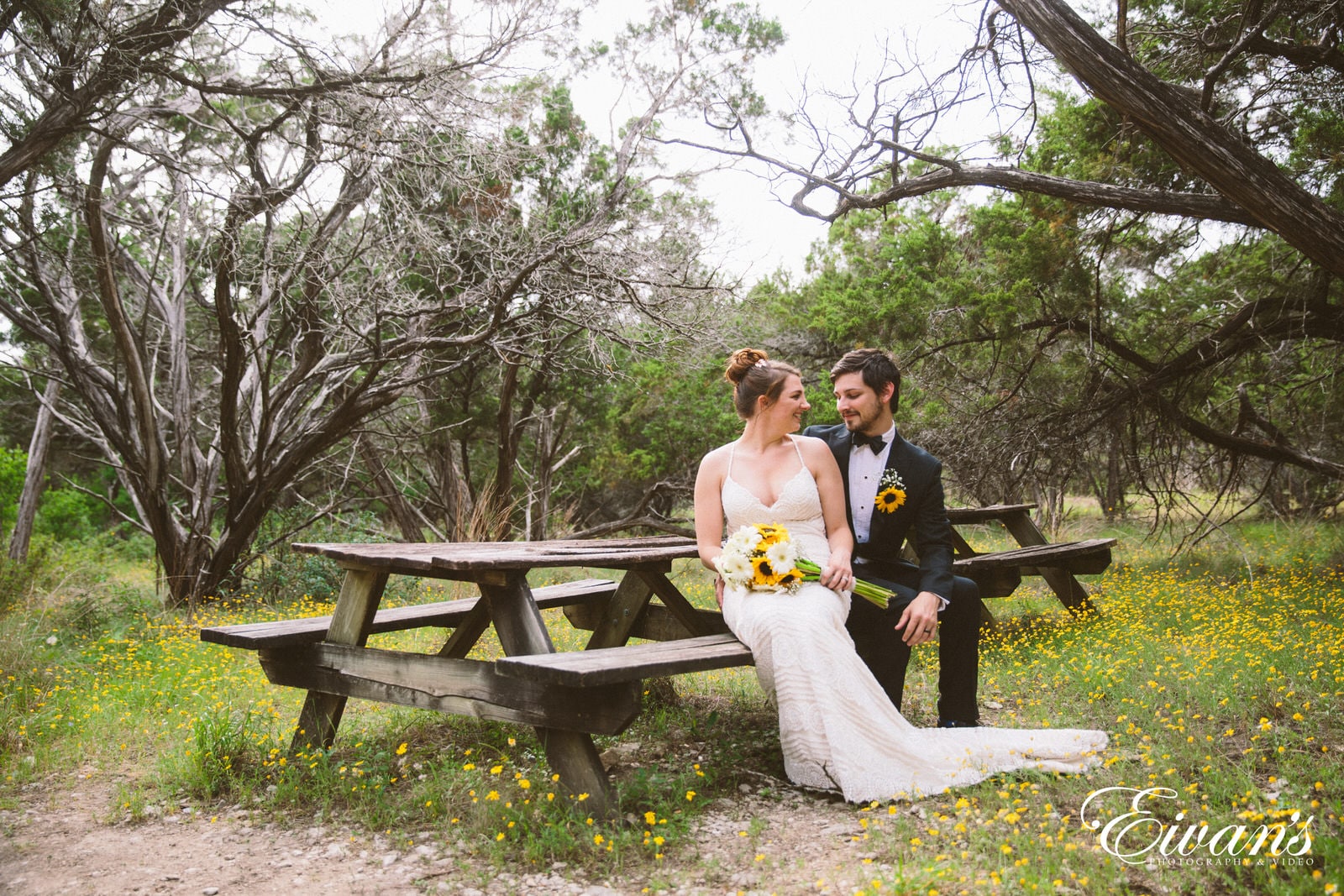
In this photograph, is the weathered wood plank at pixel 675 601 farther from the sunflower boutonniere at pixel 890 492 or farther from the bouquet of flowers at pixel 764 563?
the sunflower boutonniere at pixel 890 492

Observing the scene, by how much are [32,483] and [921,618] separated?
13825 mm

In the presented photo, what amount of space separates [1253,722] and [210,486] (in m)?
9.18

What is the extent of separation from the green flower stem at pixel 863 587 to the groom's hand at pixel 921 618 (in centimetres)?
11

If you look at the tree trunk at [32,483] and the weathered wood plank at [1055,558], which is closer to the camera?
the weathered wood plank at [1055,558]

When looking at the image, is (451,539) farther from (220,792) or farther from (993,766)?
(993,766)

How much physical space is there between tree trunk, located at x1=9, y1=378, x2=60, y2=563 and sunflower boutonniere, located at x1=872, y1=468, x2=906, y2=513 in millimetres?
12036

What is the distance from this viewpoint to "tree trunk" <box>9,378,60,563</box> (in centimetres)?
1273

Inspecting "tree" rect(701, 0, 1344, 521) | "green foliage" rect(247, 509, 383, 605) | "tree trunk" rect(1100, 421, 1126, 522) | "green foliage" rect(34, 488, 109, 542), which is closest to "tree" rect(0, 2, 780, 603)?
"green foliage" rect(247, 509, 383, 605)

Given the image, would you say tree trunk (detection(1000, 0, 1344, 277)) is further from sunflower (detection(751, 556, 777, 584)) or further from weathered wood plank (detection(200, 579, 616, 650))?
weathered wood plank (detection(200, 579, 616, 650))

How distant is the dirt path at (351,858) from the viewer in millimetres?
2939

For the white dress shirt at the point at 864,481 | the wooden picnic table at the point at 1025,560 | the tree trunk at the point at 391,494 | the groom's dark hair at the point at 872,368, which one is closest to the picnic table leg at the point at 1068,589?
the wooden picnic table at the point at 1025,560

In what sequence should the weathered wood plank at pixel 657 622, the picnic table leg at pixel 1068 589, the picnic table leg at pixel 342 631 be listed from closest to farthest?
1. the picnic table leg at pixel 342 631
2. the weathered wood plank at pixel 657 622
3. the picnic table leg at pixel 1068 589

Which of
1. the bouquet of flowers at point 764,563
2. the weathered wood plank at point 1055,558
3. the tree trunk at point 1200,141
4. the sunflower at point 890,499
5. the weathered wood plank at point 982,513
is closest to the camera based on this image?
the bouquet of flowers at point 764,563

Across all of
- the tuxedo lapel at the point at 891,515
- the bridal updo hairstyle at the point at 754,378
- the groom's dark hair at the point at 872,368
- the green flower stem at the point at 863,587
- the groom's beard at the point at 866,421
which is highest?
the groom's dark hair at the point at 872,368
